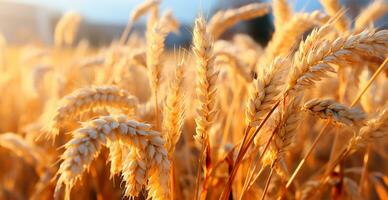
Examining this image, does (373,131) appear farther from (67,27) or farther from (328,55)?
(67,27)

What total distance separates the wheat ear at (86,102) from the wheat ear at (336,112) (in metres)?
0.39

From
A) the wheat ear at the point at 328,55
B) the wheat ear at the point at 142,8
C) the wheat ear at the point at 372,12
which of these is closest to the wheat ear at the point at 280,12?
the wheat ear at the point at 372,12

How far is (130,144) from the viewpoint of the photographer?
0.71m

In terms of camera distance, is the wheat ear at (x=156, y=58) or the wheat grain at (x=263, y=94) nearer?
the wheat grain at (x=263, y=94)

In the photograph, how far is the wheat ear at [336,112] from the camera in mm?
783

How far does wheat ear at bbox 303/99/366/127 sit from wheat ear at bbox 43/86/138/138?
39 centimetres

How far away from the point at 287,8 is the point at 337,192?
2.04ft

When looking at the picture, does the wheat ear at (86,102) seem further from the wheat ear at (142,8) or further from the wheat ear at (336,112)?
the wheat ear at (142,8)

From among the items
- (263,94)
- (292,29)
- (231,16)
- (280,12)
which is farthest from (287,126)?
(231,16)

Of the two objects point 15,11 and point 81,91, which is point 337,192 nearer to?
point 81,91

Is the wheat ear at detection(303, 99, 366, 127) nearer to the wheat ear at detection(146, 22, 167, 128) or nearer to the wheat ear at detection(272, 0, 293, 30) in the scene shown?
the wheat ear at detection(146, 22, 167, 128)

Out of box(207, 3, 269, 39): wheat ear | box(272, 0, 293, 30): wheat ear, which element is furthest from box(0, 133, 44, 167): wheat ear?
box(272, 0, 293, 30): wheat ear

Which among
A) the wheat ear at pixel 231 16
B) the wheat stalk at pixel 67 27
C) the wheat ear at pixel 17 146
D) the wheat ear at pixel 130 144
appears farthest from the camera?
the wheat stalk at pixel 67 27

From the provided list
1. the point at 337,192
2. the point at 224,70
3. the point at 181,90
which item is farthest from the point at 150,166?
the point at 224,70
